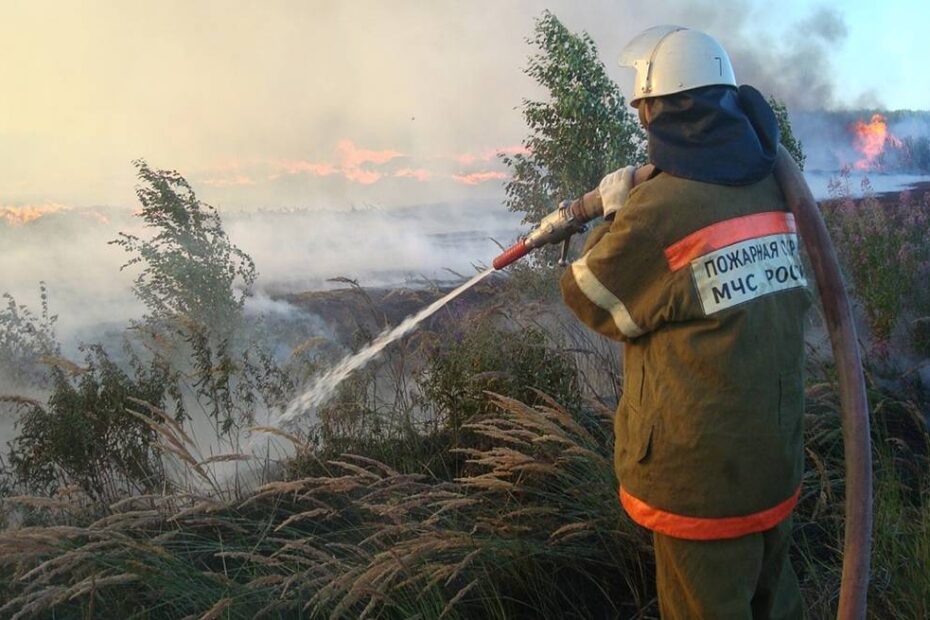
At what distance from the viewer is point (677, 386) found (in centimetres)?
187

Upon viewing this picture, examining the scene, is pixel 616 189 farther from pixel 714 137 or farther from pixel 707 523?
pixel 707 523

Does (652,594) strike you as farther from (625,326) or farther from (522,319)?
(522,319)

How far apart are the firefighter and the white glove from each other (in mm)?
83

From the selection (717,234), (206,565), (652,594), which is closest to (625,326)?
(717,234)

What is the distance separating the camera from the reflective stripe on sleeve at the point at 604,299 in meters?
1.92

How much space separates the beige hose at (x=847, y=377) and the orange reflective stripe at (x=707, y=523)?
0.60 feet

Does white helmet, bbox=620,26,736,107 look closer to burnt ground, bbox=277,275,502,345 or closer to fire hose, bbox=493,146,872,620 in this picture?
fire hose, bbox=493,146,872,620

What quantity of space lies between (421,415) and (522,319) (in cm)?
84

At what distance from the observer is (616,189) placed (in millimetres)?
2072

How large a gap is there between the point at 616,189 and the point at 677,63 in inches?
14.0

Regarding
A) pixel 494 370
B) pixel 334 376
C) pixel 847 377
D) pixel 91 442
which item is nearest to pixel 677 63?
pixel 847 377

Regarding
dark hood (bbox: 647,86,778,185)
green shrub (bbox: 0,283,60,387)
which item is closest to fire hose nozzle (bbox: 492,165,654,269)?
dark hood (bbox: 647,86,778,185)

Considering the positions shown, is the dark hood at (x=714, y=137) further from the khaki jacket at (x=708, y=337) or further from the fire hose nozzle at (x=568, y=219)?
the fire hose nozzle at (x=568, y=219)

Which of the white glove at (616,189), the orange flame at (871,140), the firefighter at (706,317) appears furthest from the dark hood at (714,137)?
the orange flame at (871,140)
